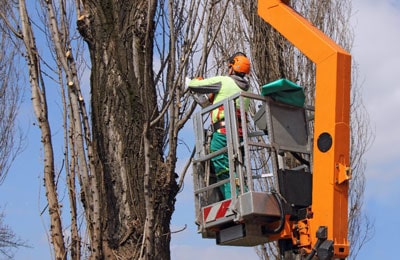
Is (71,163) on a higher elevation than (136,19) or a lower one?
lower

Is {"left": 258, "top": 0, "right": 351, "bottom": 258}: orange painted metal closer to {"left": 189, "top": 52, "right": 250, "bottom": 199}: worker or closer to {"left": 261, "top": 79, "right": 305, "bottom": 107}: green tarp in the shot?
{"left": 261, "top": 79, "right": 305, "bottom": 107}: green tarp

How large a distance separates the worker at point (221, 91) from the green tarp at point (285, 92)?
22 centimetres

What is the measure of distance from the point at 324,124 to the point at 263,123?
54 cm

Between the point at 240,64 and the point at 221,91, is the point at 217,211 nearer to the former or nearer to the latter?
the point at 221,91

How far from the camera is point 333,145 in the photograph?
5.12 meters

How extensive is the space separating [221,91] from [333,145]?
1103 mm

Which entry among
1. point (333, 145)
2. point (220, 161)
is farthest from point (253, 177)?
point (333, 145)

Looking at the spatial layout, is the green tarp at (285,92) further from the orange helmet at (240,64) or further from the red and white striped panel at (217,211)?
the red and white striped panel at (217,211)

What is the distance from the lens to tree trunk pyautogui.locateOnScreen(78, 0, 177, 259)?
5.78m

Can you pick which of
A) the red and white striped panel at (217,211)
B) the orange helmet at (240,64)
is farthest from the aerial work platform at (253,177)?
the orange helmet at (240,64)

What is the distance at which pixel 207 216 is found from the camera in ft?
18.3

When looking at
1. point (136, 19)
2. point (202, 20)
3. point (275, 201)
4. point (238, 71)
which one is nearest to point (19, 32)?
point (136, 19)

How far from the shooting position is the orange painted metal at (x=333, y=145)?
5039mm

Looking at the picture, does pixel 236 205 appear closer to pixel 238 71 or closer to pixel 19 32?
pixel 238 71
